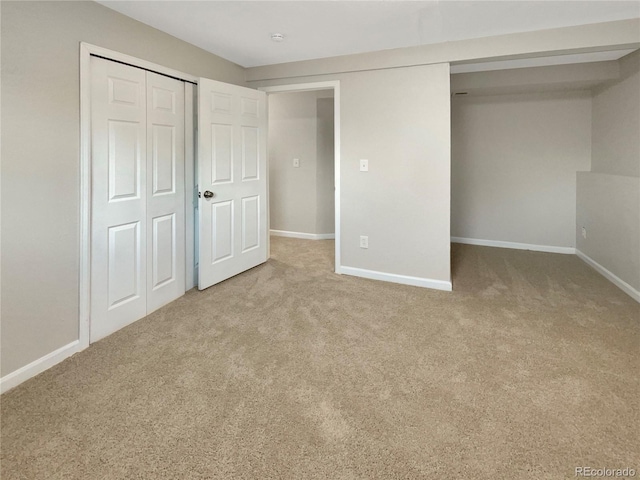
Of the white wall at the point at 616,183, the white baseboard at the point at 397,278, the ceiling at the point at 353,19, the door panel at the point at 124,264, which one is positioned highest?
the ceiling at the point at 353,19

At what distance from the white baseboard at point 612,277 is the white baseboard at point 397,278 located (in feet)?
5.05

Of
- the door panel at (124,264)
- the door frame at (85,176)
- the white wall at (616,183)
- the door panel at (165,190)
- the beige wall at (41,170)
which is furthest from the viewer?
the white wall at (616,183)

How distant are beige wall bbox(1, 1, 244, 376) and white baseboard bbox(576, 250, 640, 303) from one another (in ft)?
14.4

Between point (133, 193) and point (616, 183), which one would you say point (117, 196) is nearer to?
point (133, 193)

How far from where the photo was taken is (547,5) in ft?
8.06

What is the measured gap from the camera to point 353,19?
2.68 meters

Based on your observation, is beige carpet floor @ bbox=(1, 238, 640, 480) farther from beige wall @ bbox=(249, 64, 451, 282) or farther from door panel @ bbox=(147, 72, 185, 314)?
beige wall @ bbox=(249, 64, 451, 282)

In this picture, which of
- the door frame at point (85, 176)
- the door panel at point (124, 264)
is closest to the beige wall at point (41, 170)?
the door frame at point (85, 176)

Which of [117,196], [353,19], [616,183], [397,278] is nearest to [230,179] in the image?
[117,196]

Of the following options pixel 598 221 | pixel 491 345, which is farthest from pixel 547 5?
pixel 598 221

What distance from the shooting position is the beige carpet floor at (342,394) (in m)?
1.42

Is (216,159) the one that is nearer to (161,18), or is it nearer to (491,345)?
(161,18)

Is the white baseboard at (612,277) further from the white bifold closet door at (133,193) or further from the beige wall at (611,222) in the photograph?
the white bifold closet door at (133,193)

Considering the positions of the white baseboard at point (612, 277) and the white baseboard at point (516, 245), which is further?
the white baseboard at point (516, 245)
